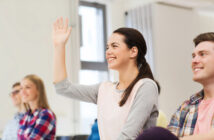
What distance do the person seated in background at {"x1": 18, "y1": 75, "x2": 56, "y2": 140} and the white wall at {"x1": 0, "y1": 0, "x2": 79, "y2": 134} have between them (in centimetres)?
163

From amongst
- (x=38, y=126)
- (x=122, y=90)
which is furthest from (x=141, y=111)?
(x=38, y=126)

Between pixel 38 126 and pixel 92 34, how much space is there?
3.20 m

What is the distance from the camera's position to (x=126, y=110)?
164cm

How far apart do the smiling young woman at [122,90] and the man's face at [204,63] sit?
0.70ft

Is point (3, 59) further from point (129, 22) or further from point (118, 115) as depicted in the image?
point (118, 115)

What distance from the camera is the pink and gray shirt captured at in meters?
1.57

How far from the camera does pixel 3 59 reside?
193 inches

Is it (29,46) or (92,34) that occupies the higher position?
(92,34)

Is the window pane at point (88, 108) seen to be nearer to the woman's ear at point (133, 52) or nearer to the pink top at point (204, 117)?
the woman's ear at point (133, 52)

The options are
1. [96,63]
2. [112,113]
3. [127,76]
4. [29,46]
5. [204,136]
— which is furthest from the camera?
[96,63]

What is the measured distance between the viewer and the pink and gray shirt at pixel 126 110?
1.57 meters

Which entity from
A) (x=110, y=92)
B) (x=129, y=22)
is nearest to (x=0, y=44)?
(x=129, y=22)

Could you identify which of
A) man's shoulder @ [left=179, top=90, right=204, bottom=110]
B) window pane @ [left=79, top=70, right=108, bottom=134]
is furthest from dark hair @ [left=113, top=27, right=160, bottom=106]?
window pane @ [left=79, top=70, right=108, bottom=134]

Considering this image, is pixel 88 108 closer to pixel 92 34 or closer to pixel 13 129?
pixel 92 34
